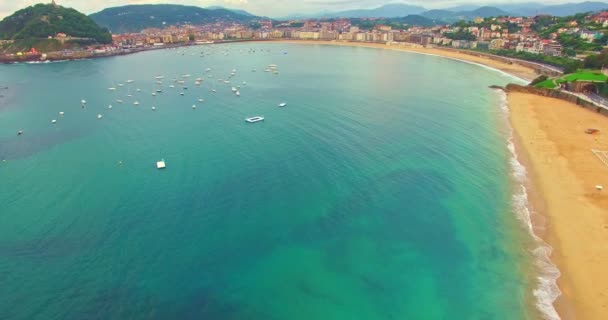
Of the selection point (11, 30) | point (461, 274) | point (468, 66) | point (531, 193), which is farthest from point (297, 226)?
point (11, 30)

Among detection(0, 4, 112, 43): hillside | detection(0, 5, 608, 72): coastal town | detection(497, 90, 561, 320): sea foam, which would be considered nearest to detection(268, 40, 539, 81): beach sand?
detection(0, 5, 608, 72): coastal town

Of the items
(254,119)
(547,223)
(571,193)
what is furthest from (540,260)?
(254,119)

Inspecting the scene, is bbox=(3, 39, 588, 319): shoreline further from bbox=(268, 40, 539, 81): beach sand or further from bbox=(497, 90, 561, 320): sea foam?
bbox=(268, 40, 539, 81): beach sand

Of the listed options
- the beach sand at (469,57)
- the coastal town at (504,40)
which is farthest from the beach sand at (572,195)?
the coastal town at (504,40)

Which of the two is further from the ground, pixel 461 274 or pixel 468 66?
pixel 468 66

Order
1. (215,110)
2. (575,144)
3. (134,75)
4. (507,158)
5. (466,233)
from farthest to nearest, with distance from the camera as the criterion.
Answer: (134,75)
(215,110)
(575,144)
(507,158)
(466,233)

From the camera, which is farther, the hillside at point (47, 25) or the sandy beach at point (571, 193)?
the hillside at point (47, 25)

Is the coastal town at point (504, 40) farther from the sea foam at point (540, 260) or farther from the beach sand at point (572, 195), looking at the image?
the sea foam at point (540, 260)

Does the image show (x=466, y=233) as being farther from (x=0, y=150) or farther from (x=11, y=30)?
(x=11, y=30)
